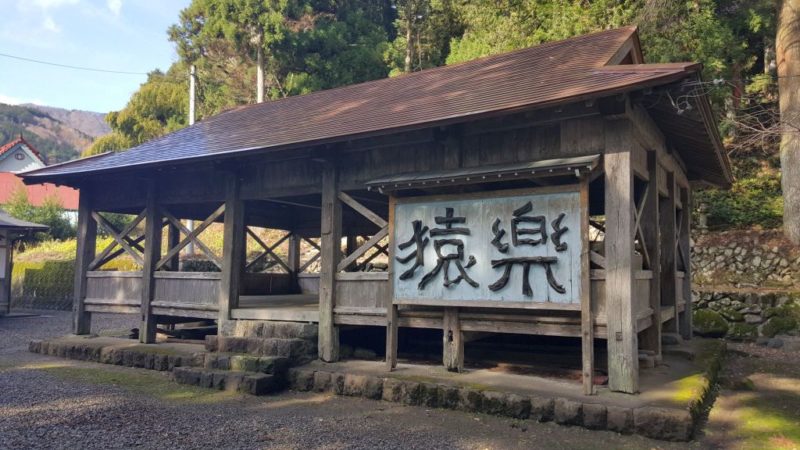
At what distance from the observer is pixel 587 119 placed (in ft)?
20.3

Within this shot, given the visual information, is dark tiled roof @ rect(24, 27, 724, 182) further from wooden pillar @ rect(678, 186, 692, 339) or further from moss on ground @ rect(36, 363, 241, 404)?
wooden pillar @ rect(678, 186, 692, 339)

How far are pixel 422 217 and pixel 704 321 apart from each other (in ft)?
27.2

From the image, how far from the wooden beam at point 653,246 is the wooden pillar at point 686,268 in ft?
9.79

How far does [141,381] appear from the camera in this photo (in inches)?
Result: 301

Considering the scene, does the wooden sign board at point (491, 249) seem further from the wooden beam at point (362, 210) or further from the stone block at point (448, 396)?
the stone block at point (448, 396)

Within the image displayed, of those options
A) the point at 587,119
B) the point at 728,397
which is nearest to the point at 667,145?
the point at 587,119

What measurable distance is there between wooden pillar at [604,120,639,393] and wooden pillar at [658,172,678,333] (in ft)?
10.6

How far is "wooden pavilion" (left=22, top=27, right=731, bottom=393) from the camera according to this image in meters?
5.86

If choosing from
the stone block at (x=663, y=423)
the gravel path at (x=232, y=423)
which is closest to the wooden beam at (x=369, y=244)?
the gravel path at (x=232, y=423)

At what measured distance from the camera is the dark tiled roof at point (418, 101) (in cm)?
582

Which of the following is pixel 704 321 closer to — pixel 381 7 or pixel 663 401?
pixel 663 401

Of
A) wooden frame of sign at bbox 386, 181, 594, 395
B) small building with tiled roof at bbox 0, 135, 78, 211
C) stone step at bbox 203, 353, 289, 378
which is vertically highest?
small building with tiled roof at bbox 0, 135, 78, 211

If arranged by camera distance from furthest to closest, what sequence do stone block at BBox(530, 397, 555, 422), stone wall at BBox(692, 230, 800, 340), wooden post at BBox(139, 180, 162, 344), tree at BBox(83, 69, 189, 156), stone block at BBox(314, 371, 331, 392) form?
1. tree at BBox(83, 69, 189, 156)
2. stone wall at BBox(692, 230, 800, 340)
3. wooden post at BBox(139, 180, 162, 344)
4. stone block at BBox(314, 371, 331, 392)
5. stone block at BBox(530, 397, 555, 422)

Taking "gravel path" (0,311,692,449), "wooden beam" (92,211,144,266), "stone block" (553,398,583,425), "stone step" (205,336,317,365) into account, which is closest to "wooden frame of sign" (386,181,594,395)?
"stone block" (553,398,583,425)
